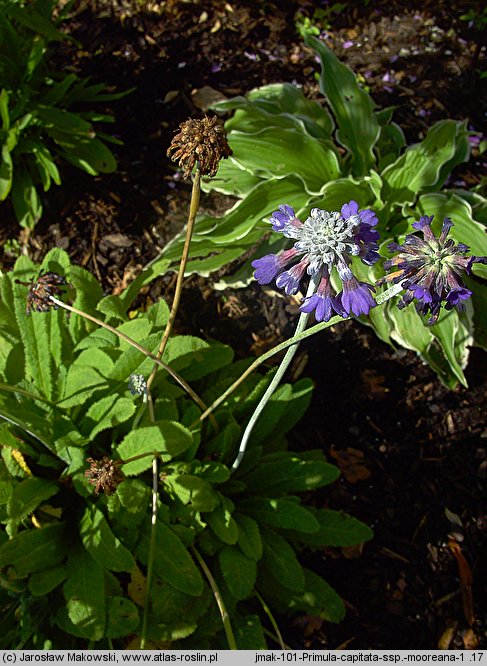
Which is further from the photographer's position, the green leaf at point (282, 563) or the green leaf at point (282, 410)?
the green leaf at point (282, 410)

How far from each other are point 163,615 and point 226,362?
Result: 0.94 meters

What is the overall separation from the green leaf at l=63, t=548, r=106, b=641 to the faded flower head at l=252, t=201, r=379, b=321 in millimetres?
1231

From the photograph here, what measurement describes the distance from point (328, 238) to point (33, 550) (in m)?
1.45

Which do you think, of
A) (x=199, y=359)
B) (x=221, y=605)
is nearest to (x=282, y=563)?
(x=221, y=605)

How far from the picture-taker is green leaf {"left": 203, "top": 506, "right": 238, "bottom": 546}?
6.70 ft

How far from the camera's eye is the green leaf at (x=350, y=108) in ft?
9.83

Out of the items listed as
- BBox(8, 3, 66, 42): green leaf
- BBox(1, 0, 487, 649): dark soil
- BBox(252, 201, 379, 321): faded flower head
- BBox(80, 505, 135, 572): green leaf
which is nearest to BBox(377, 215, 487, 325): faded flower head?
BBox(252, 201, 379, 321): faded flower head

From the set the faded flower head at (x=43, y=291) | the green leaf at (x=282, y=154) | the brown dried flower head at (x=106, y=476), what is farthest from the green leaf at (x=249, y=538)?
the green leaf at (x=282, y=154)

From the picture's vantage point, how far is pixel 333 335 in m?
3.19

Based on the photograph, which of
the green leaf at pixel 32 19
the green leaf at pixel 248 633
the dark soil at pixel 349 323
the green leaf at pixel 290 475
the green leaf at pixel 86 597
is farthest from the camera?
the dark soil at pixel 349 323

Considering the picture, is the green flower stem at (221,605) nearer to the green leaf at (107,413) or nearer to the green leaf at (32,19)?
the green leaf at (107,413)

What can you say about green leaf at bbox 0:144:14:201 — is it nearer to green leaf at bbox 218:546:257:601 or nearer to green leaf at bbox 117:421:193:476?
green leaf at bbox 117:421:193:476

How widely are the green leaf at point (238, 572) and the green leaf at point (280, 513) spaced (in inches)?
6.8
